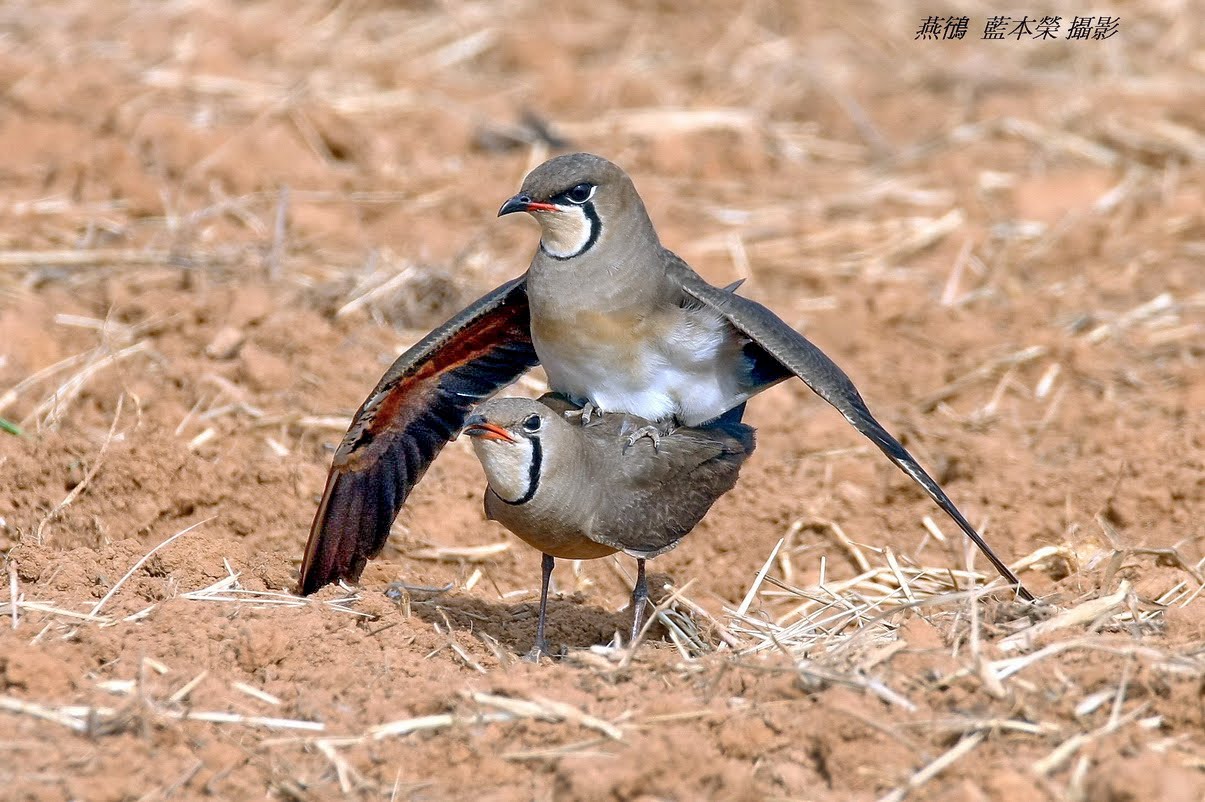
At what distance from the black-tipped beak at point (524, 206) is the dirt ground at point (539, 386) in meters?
1.34

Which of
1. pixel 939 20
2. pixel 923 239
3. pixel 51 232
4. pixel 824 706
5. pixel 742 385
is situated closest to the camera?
pixel 824 706

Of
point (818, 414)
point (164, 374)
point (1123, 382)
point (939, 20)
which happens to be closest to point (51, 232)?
point (164, 374)

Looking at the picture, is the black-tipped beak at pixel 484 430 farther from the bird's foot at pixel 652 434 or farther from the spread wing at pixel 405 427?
the spread wing at pixel 405 427

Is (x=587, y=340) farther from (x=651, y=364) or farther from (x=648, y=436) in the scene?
(x=648, y=436)

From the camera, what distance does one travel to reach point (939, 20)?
1196cm

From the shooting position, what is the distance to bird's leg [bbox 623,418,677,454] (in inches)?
208

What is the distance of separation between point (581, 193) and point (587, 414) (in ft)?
2.43

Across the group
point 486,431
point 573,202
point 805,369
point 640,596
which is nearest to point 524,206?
point 573,202

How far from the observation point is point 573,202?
537 cm

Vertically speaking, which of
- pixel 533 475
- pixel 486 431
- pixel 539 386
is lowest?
pixel 539 386

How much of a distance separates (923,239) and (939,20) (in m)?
3.49

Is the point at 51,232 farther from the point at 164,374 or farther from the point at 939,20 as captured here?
the point at 939,20

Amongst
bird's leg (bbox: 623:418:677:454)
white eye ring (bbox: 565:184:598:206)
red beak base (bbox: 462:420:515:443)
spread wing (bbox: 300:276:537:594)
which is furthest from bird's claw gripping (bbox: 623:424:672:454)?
white eye ring (bbox: 565:184:598:206)

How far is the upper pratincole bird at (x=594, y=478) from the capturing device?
192 inches
